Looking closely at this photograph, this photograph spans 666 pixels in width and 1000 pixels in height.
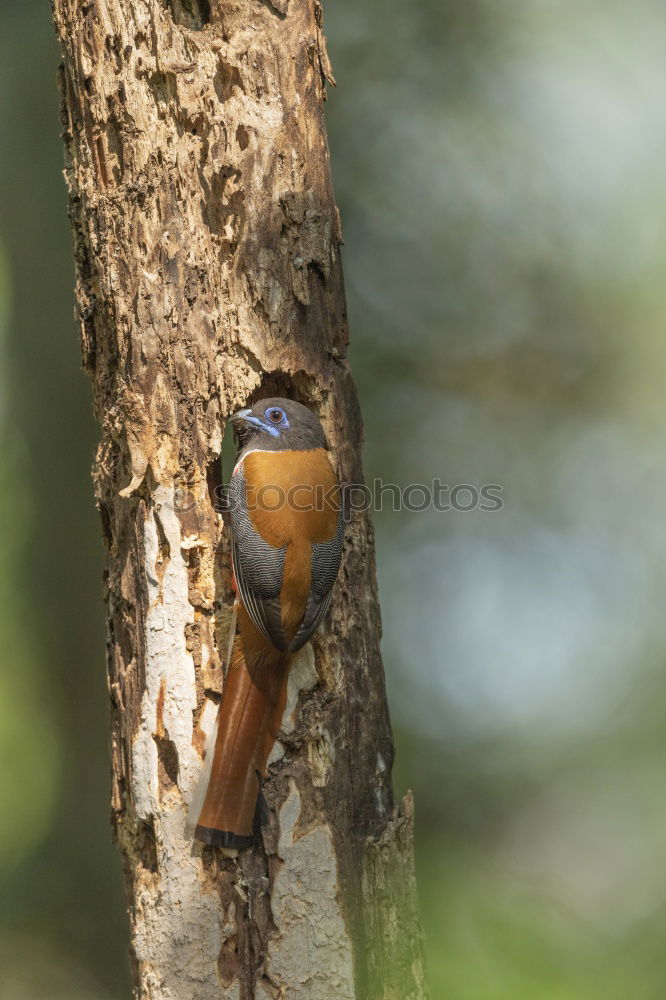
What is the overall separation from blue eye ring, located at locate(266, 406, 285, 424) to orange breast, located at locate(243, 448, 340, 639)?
0.11 meters

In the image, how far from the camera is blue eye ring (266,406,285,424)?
283 cm

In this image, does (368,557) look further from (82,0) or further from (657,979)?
(657,979)

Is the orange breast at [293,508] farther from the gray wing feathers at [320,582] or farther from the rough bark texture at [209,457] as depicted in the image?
the rough bark texture at [209,457]

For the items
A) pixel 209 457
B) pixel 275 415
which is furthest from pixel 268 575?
pixel 275 415

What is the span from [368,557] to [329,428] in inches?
19.4

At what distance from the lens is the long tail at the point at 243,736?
101 inches

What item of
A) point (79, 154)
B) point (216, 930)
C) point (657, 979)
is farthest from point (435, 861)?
point (79, 154)

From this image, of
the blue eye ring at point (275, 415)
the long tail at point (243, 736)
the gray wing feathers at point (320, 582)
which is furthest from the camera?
the blue eye ring at point (275, 415)

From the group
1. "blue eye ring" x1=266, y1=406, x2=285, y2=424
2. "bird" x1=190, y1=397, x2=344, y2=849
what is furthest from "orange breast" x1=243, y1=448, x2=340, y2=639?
"blue eye ring" x1=266, y1=406, x2=285, y2=424

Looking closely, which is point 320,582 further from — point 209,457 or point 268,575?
point 209,457

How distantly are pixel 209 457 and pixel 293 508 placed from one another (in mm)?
336

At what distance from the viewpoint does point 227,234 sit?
2.85 meters

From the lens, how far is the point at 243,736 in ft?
8.65

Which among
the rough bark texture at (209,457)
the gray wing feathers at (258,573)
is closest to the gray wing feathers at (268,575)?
the gray wing feathers at (258,573)
